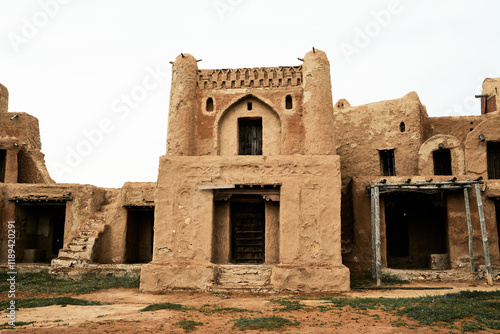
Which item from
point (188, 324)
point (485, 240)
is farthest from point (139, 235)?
point (485, 240)

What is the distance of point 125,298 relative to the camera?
11.9 metres

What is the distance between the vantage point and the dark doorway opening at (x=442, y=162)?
61.0ft

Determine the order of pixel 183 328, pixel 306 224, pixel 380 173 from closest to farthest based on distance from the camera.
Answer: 1. pixel 183 328
2. pixel 306 224
3. pixel 380 173

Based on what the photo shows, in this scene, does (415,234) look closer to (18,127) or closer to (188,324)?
(188,324)

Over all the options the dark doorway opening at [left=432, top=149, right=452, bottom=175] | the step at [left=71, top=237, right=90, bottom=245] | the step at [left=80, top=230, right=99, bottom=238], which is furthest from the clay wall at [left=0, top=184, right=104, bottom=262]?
the dark doorway opening at [left=432, top=149, right=452, bottom=175]

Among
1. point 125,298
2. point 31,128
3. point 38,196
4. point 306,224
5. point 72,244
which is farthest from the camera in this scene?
point 31,128

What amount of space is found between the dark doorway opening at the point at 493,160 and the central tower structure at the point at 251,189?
847 cm

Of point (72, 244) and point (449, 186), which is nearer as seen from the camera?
point (449, 186)

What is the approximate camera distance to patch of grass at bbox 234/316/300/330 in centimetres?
786

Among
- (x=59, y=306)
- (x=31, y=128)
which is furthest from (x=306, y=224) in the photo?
(x=31, y=128)

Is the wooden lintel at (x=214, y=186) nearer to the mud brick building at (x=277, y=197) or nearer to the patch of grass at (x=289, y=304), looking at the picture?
the mud brick building at (x=277, y=197)

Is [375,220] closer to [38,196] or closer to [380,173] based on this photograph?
[380,173]

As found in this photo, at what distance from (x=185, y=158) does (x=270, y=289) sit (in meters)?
A: 4.87

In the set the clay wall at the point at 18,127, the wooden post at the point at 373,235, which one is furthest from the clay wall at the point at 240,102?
the clay wall at the point at 18,127
